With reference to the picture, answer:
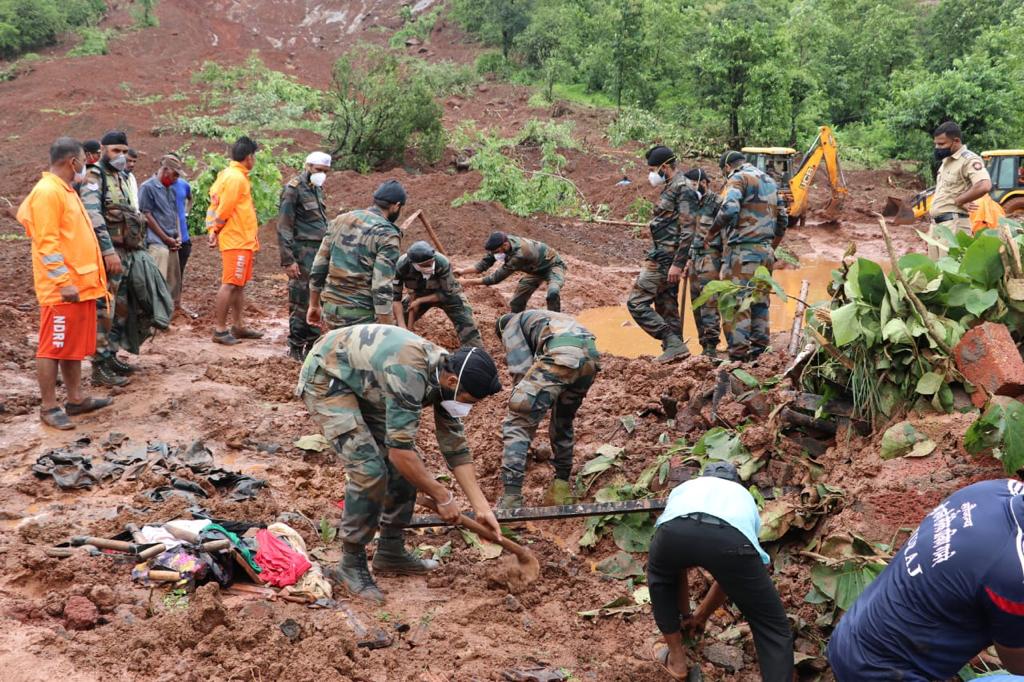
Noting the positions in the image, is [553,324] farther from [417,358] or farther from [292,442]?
[292,442]

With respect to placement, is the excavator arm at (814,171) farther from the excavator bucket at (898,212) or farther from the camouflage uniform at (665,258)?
the camouflage uniform at (665,258)

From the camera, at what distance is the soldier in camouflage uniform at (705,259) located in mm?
8148

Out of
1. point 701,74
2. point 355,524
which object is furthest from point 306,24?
point 355,524

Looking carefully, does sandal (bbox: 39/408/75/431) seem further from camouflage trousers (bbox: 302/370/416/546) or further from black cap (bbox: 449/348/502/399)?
black cap (bbox: 449/348/502/399)

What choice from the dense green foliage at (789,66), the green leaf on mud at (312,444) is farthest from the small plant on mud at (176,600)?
the dense green foliage at (789,66)

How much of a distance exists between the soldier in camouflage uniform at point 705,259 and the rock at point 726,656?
13.8 feet

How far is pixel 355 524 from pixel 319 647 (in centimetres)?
80

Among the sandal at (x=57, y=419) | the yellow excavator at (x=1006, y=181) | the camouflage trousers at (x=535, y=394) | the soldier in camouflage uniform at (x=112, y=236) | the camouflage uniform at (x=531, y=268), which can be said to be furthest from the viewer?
the yellow excavator at (x=1006, y=181)

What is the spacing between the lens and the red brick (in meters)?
4.18

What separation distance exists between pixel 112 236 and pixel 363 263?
214cm

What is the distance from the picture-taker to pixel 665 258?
28.7 ft

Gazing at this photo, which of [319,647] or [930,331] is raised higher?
[930,331]

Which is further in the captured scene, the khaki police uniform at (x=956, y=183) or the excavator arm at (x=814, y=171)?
the excavator arm at (x=814, y=171)

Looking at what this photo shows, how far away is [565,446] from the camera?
19.7ft
